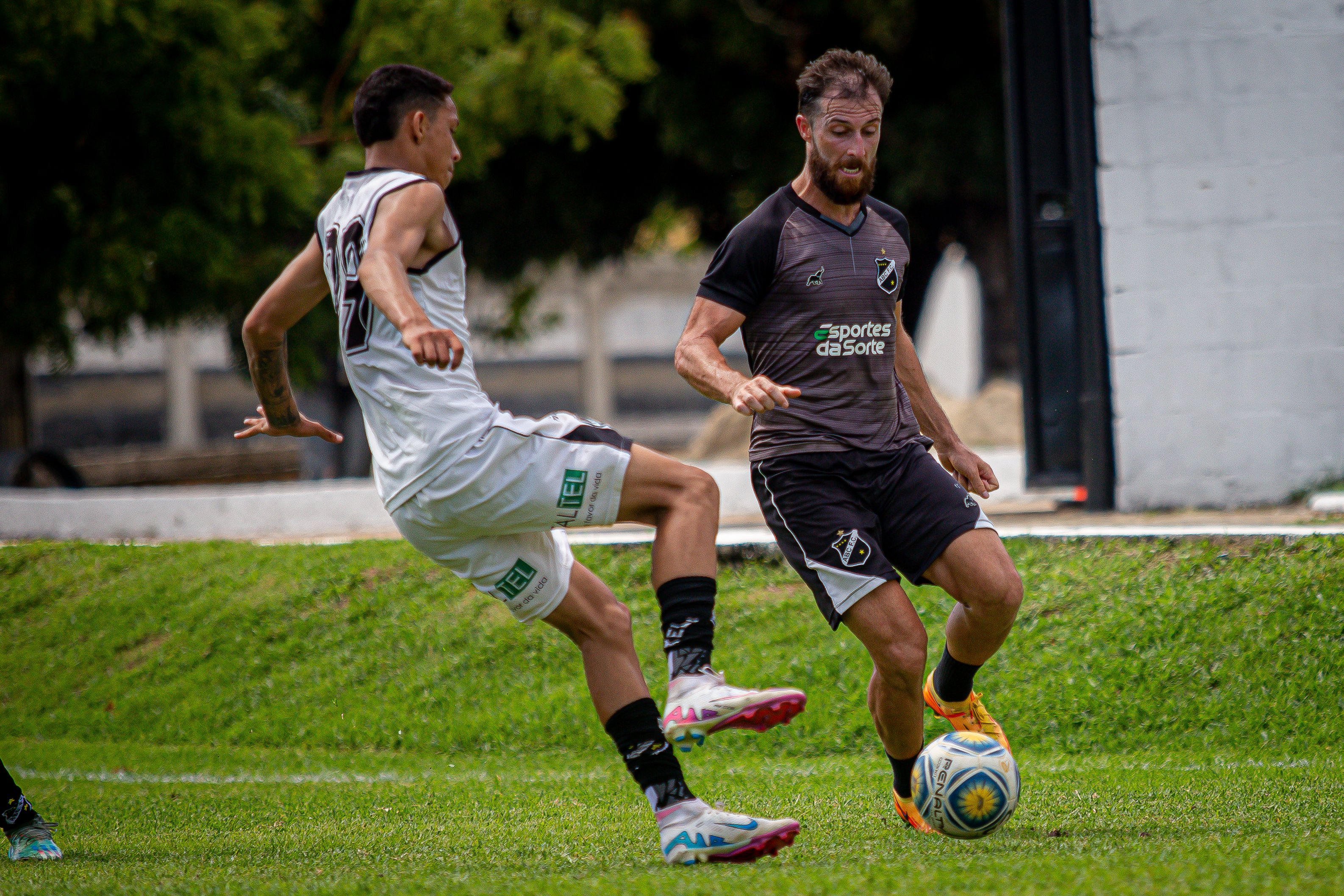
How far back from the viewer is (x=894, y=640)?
15.1ft

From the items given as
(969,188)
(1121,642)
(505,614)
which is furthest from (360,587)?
(969,188)

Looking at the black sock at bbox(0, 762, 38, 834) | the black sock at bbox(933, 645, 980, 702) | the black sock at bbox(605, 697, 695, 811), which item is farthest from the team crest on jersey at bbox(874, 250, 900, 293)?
the black sock at bbox(0, 762, 38, 834)

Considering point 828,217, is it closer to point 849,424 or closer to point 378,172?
point 849,424

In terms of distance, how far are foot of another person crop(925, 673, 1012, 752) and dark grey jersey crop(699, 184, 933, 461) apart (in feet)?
3.07

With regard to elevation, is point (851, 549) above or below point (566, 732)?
above

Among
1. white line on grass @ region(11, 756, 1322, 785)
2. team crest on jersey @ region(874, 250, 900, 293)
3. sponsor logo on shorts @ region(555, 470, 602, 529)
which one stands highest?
team crest on jersey @ region(874, 250, 900, 293)

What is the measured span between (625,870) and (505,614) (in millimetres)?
4482

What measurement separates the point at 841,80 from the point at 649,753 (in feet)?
7.29

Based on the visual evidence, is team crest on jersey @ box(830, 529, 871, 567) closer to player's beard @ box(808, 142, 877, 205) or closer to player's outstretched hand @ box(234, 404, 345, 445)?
player's beard @ box(808, 142, 877, 205)

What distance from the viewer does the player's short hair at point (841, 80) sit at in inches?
186

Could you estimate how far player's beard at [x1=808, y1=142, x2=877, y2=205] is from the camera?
4746mm

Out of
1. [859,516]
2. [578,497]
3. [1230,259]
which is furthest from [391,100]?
[1230,259]

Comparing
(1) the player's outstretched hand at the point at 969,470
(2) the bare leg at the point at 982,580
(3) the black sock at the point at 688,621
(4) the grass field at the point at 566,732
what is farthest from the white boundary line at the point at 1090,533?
(3) the black sock at the point at 688,621

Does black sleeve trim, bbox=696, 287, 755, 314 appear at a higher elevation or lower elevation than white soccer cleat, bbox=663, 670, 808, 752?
higher
